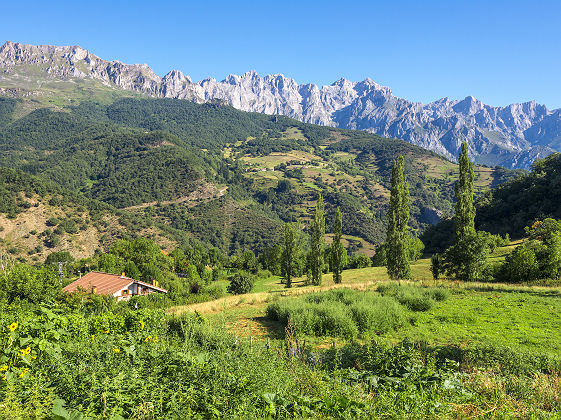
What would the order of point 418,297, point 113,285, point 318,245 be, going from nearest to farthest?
point 418,297 → point 113,285 → point 318,245

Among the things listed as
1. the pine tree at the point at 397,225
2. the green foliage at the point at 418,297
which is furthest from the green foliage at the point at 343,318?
the pine tree at the point at 397,225

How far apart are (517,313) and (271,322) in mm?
11868

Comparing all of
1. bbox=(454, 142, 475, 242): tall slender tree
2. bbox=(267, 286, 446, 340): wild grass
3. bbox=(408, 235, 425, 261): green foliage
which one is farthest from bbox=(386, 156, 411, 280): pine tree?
bbox=(408, 235, 425, 261): green foliage

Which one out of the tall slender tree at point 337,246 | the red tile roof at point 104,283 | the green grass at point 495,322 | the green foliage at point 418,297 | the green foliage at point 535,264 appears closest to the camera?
the green grass at point 495,322

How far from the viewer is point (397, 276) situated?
3394 centimetres

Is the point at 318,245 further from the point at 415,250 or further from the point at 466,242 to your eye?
the point at 415,250

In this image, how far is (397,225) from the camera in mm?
33812

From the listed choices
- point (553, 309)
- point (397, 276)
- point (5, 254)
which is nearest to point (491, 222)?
point (397, 276)

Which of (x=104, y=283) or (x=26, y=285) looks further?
(x=104, y=283)

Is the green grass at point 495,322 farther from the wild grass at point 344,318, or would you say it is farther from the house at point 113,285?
the house at point 113,285

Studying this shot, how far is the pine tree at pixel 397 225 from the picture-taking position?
33594 mm

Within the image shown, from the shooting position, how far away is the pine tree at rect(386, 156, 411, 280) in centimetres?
3359

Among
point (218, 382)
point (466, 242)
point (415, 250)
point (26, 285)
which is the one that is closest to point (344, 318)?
point (218, 382)

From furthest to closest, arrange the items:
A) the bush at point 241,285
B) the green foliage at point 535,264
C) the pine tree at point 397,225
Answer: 1. the bush at point 241,285
2. the pine tree at point 397,225
3. the green foliage at point 535,264
